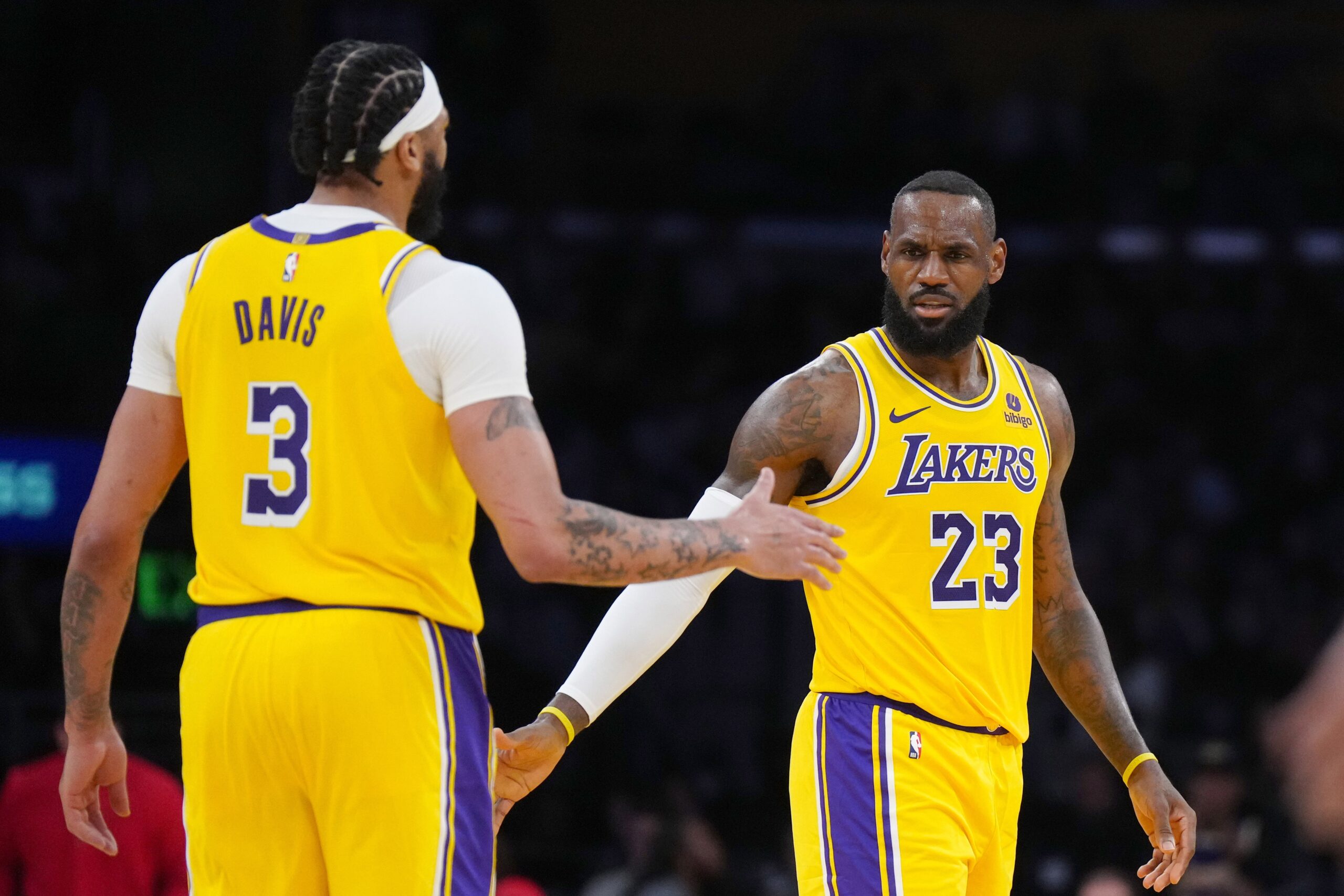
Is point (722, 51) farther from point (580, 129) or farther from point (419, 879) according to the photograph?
point (419, 879)

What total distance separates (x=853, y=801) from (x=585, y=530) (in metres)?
1.40

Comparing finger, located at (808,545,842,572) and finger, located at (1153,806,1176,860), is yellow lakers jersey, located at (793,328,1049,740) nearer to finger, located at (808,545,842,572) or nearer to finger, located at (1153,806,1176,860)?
finger, located at (1153,806,1176,860)

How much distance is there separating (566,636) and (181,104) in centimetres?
564

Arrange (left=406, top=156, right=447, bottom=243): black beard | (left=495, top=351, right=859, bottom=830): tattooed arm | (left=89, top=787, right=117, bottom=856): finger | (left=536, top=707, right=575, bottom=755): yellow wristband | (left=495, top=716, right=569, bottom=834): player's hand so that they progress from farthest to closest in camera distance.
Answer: (left=495, top=351, right=859, bottom=830): tattooed arm, (left=536, top=707, right=575, bottom=755): yellow wristband, (left=495, top=716, right=569, bottom=834): player's hand, (left=89, top=787, right=117, bottom=856): finger, (left=406, top=156, right=447, bottom=243): black beard

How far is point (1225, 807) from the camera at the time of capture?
29.1 feet

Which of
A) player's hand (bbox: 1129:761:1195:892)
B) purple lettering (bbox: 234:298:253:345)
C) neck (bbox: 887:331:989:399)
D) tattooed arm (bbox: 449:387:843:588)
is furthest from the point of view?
neck (bbox: 887:331:989:399)

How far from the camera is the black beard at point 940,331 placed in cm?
463

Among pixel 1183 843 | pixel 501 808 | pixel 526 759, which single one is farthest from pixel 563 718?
pixel 1183 843

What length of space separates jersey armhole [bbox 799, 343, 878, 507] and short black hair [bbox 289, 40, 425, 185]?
154cm

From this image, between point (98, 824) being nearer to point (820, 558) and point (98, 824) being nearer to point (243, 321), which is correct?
point (243, 321)

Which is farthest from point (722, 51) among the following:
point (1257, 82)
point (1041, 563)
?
point (1041, 563)

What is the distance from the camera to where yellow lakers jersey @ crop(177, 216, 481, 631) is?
3244 mm

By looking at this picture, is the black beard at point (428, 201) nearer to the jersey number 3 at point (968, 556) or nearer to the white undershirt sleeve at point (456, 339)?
the white undershirt sleeve at point (456, 339)

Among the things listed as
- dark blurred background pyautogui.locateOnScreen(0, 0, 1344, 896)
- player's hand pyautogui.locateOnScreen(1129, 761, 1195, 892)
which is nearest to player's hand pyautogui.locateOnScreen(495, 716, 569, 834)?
player's hand pyautogui.locateOnScreen(1129, 761, 1195, 892)
